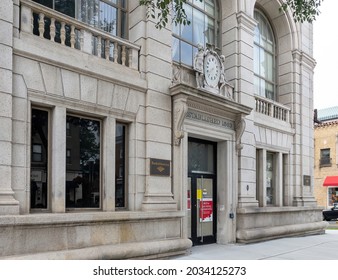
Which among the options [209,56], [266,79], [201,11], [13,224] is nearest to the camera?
[13,224]

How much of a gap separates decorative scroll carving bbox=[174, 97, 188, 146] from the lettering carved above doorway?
1299mm

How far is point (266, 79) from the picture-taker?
16.1 meters

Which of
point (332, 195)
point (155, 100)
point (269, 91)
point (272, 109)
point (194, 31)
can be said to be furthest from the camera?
point (332, 195)

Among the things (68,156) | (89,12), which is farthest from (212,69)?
(68,156)

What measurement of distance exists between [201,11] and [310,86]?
7.39 m

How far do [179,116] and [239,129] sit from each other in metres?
3.12

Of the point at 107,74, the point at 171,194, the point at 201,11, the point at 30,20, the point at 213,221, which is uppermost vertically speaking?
the point at 201,11

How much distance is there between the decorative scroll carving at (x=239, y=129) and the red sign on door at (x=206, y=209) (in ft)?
6.60

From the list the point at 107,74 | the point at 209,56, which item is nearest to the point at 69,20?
the point at 107,74

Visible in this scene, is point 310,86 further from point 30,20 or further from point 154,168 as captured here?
point 30,20

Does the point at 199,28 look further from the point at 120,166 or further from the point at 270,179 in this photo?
the point at 270,179

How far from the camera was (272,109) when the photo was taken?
1529 centimetres

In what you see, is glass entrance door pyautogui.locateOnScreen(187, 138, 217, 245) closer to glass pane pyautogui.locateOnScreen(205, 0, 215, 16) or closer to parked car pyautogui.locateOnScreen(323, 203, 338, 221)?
glass pane pyautogui.locateOnScreen(205, 0, 215, 16)

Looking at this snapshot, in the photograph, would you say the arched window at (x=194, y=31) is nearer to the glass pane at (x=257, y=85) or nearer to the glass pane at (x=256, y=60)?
the glass pane at (x=256, y=60)
